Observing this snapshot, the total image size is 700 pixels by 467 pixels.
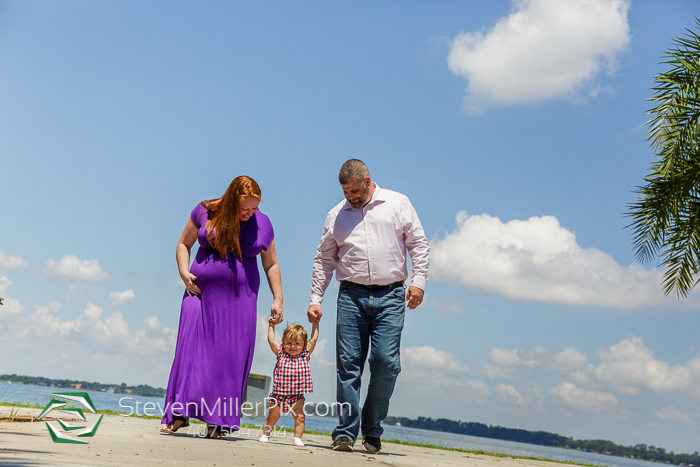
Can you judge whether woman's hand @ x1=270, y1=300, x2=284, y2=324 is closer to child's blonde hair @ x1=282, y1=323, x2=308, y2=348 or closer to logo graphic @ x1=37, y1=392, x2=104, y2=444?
child's blonde hair @ x1=282, y1=323, x2=308, y2=348

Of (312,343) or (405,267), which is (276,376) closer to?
(312,343)

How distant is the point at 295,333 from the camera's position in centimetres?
600

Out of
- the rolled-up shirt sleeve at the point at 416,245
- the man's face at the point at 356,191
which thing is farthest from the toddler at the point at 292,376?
the man's face at the point at 356,191

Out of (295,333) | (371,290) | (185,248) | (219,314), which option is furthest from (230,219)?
(371,290)

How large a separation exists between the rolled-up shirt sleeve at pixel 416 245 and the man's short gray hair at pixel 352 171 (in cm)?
51

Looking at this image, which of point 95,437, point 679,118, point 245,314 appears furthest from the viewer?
point 679,118

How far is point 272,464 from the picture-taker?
12.4ft

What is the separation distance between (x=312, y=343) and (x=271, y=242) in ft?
3.25

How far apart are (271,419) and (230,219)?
68.6 inches

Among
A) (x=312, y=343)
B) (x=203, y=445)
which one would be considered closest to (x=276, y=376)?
(x=312, y=343)

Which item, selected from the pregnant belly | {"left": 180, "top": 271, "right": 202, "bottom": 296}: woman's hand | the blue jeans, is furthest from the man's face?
{"left": 180, "top": 271, "right": 202, "bottom": 296}: woman's hand

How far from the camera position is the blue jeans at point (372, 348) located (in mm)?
5492

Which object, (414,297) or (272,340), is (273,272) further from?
(414,297)

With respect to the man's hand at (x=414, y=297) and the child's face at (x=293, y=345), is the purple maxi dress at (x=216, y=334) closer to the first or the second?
the child's face at (x=293, y=345)
